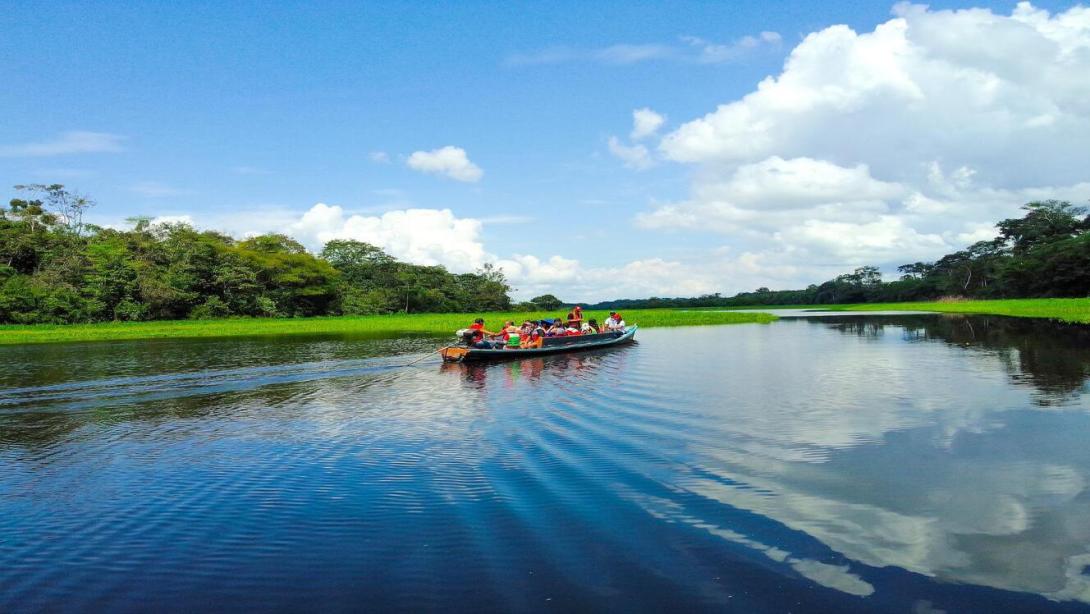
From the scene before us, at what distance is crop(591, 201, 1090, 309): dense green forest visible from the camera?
7144 cm

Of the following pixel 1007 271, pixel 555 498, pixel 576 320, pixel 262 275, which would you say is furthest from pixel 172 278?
pixel 1007 271

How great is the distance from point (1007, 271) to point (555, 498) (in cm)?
9430

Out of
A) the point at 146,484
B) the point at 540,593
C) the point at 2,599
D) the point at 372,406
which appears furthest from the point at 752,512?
the point at 372,406

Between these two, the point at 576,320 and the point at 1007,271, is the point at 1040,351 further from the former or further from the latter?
the point at 1007,271

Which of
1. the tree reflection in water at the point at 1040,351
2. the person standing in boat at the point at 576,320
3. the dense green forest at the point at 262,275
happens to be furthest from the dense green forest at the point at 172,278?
the tree reflection in water at the point at 1040,351

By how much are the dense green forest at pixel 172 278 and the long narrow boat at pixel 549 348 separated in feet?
147

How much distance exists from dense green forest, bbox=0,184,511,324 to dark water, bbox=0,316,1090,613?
148 ft

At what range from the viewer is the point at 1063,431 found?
10.4 meters

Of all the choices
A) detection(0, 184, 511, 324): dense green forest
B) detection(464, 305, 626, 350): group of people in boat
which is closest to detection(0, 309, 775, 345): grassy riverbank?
detection(0, 184, 511, 324): dense green forest

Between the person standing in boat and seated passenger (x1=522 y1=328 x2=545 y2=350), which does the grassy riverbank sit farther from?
seated passenger (x1=522 y1=328 x2=545 y2=350)

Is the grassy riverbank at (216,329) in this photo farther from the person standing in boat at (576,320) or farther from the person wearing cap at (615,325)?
the person wearing cap at (615,325)

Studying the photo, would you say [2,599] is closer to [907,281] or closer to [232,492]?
[232,492]

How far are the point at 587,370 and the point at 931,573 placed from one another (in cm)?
1553

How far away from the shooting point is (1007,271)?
80.4 metres
